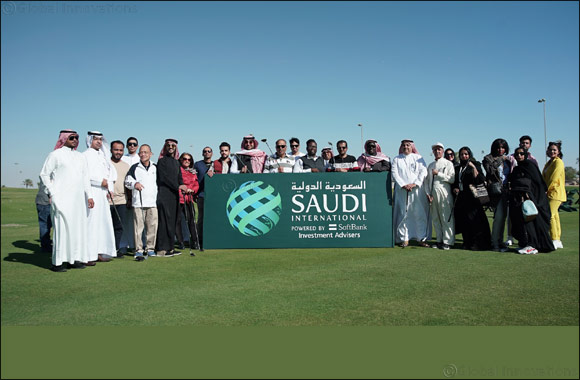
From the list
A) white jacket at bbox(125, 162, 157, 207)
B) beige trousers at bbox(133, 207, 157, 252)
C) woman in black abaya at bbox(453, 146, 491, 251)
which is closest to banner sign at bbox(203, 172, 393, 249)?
beige trousers at bbox(133, 207, 157, 252)

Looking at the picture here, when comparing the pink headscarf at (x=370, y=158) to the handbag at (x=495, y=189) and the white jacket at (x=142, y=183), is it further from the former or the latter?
the white jacket at (x=142, y=183)

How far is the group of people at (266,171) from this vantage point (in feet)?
22.6

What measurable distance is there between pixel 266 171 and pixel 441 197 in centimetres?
337

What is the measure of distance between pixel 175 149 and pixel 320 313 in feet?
16.0

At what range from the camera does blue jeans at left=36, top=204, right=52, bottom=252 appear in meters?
7.77

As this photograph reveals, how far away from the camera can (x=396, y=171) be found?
311 inches

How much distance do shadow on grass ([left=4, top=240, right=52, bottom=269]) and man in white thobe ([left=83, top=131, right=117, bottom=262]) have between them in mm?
813

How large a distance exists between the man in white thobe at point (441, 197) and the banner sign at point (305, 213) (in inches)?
35.9

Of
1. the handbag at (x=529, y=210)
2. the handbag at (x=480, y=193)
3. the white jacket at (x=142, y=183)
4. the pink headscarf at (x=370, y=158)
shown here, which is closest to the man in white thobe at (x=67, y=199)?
the white jacket at (x=142, y=183)

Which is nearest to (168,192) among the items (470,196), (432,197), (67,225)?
(67,225)

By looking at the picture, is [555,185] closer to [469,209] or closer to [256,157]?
[469,209]

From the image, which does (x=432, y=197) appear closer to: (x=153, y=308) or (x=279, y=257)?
(x=279, y=257)

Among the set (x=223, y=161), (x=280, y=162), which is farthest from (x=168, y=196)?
(x=280, y=162)

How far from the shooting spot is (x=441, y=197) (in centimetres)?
781
